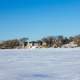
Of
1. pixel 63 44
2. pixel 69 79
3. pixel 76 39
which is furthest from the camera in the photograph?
pixel 76 39

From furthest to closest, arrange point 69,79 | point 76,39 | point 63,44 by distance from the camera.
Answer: point 76,39 < point 63,44 < point 69,79

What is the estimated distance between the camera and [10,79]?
7.76m

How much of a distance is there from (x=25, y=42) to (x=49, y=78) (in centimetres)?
8719

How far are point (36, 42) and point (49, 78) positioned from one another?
89508 millimetres

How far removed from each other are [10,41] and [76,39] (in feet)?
78.8

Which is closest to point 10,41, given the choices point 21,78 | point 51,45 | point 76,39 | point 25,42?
point 25,42

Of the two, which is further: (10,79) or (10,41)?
(10,41)

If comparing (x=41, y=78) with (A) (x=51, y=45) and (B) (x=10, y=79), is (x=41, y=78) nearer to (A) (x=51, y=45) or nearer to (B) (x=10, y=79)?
(B) (x=10, y=79)

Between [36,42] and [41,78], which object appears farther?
[36,42]

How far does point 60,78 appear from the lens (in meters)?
7.90

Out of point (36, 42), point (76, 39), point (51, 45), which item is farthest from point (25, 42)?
point (76, 39)

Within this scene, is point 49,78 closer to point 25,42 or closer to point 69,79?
point 69,79

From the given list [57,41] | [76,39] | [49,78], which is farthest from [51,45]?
[49,78]

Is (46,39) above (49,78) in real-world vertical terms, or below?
above
